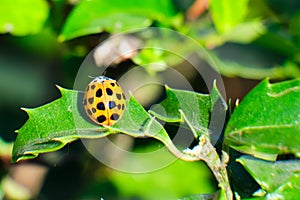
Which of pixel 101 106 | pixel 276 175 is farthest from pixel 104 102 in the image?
pixel 276 175

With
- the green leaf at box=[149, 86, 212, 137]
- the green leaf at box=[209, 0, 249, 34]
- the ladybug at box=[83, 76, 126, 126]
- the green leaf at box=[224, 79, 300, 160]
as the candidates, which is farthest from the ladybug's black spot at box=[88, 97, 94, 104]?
the green leaf at box=[209, 0, 249, 34]

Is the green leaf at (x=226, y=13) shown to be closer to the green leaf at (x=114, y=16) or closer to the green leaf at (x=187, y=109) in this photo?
the green leaf at (x=114, y=16)

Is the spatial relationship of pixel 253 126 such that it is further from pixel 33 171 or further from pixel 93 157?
pixel 33 171

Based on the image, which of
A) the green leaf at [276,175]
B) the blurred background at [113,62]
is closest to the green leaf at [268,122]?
the green leaf at [276,175]

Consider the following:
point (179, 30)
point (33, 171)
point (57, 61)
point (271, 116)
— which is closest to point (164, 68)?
point (179, 30)

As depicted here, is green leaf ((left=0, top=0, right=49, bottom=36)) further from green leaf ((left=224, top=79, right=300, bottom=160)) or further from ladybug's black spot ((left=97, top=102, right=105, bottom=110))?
green leaf ((left=224, top=79, right=300, bottom=160))

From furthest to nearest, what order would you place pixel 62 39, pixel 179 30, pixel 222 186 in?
1. pixel 179 30
2. pixel 62 39
3. pixel 222 186

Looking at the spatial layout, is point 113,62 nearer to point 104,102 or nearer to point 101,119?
point 104,102
